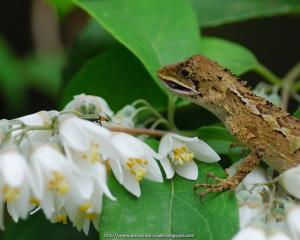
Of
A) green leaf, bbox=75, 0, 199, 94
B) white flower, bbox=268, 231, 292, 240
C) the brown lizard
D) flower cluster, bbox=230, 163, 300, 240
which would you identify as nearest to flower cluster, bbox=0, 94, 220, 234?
flower cluster, bbox=230, 163, 300, 240

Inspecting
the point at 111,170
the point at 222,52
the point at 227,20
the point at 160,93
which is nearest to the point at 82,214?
the point at 111,170

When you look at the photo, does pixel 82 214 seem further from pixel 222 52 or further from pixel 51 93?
pixel 51 93

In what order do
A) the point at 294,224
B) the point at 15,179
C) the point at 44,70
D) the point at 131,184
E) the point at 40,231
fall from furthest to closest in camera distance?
the point at 44,70 < the point at 40,231 < the point at 131,184 < the point at 294,224 < the point at 15,179

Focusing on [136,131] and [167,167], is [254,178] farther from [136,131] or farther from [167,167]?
[136,131]

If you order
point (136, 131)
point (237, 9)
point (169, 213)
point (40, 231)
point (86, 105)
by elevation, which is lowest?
point (40, 231)

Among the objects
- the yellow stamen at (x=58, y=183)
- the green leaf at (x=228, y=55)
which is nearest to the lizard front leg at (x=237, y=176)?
the yellow stamen at (x=58, y=183)

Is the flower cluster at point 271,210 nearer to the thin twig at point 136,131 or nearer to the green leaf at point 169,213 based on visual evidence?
the green leaf at point 169,213

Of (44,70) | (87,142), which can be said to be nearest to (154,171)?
(87,142)
